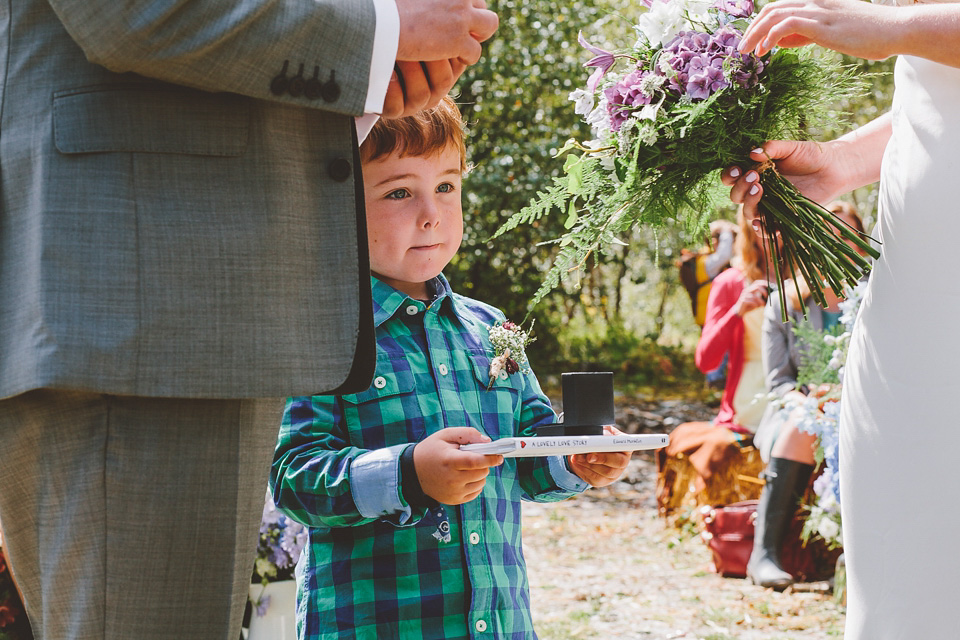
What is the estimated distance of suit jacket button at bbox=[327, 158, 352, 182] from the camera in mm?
1568

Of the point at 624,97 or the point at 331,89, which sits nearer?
the point at 331,89

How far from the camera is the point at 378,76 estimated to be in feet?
5.10

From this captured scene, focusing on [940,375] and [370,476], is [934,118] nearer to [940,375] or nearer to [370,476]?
[940,375]

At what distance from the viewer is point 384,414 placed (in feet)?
6.91

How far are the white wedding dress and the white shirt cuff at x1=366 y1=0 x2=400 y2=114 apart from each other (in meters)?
1.22

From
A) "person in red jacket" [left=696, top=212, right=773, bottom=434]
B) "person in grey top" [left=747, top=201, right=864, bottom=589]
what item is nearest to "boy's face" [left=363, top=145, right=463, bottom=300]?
"person in grey top" [left=747, top=201, right=864, bottom=589]

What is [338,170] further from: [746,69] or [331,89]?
[746,69]

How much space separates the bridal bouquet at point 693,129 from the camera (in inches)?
89.2

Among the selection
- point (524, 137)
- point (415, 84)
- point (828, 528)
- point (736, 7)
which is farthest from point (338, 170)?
point (524, 137)

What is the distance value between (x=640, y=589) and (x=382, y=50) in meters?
4.72

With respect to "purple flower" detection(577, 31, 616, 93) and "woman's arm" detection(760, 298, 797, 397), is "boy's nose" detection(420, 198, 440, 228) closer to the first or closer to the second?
"purple flower" detection(577, 31, 616, 93)

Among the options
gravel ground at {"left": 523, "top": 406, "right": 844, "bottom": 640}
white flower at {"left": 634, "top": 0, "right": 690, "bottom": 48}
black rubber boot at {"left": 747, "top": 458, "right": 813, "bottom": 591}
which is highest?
white flower at {"left": 634, "top": 0, "right": 690, "bottom": 48}

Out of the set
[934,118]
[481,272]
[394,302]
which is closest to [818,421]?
[934,118]

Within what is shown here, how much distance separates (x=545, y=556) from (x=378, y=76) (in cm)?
529
